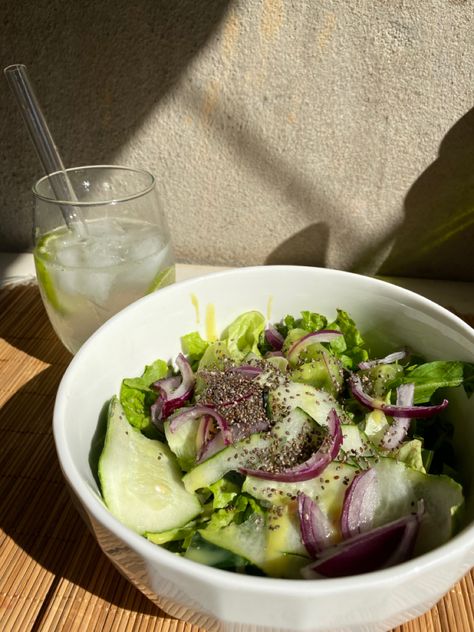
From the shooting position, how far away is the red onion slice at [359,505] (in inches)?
28.8

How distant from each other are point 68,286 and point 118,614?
2.05ft

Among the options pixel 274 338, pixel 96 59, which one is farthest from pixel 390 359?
pixel 96 59

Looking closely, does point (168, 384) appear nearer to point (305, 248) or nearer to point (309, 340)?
point (309, 340)

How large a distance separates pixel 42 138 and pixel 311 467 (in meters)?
0.86

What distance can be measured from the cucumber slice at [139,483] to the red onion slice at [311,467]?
112mm

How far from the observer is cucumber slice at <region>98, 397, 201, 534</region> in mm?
790

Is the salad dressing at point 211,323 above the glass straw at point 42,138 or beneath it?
beneath

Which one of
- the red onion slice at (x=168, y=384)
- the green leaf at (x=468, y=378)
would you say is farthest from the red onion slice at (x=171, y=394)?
the green leaf at (x=468, y=378)

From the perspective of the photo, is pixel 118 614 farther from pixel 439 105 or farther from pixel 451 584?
pixel 439 105

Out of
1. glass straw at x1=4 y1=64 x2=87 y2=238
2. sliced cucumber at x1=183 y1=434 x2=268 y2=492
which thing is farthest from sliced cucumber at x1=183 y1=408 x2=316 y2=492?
glass straw at x1=4 y1=64 x2=87 y2=238

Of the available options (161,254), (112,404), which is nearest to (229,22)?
(161,254)

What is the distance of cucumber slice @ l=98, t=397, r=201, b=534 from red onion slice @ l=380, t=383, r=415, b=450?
0.31 meters

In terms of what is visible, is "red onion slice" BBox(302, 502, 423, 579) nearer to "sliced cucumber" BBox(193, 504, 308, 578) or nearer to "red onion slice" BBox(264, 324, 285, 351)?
"sliced cucumber" BBox(193, 504, 308, 578)

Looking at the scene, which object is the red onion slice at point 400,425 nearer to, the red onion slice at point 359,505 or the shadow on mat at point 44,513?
the red onion slice at point 359,505
